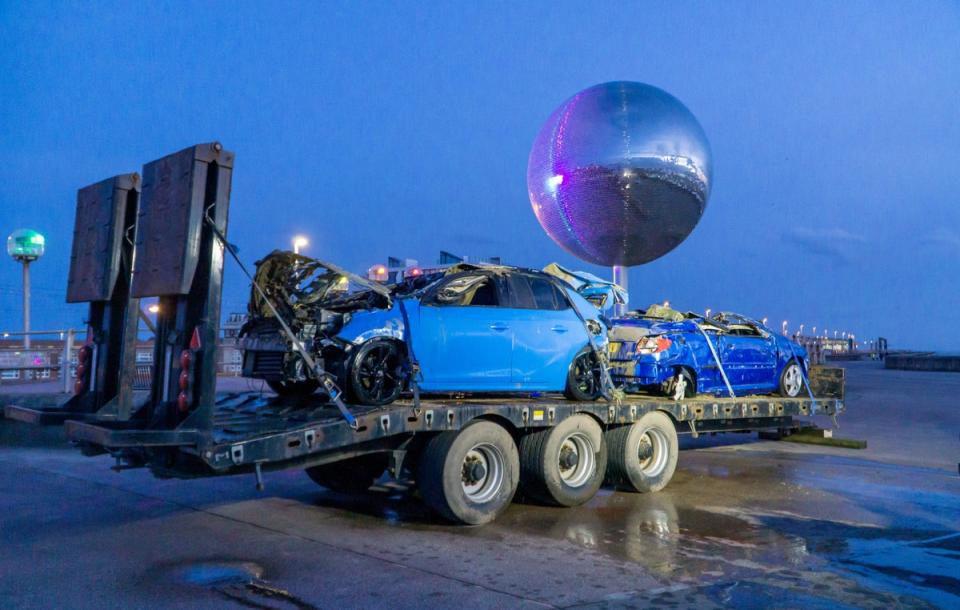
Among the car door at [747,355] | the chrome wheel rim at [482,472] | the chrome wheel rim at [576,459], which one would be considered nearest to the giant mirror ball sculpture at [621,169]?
the car door at [747,355]

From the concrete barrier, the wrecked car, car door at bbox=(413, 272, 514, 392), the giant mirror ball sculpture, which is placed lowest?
car door at bbox=(413, 272, 514, 392)

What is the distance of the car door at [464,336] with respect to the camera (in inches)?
333

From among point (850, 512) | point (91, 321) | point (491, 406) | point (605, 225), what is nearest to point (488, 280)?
point (491, 406)

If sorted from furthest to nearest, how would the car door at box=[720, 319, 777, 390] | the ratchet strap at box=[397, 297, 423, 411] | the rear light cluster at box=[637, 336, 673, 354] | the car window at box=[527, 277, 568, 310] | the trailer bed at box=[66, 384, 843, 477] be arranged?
the car door at box=[720, 319, 777, 390], the rear light cluster at box=[637, 336, 673, 354], the car window at box=[527, 277, 568, 310], the ratchet strap at box=[397, 297, 423, 411], the trailer bed at box=[66, 384, 843, 477]

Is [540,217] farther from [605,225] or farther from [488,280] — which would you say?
[488,280]

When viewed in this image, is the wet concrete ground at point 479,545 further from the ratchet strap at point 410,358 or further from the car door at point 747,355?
the car door at point 747,355

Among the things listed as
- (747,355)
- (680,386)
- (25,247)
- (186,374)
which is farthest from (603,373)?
(25,247)

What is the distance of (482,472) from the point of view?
27.7 feet

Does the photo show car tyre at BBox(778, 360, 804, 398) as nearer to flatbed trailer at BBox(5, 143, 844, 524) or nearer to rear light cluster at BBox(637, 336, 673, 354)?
rear light cluster at BBox(637, 336, 673, 354)

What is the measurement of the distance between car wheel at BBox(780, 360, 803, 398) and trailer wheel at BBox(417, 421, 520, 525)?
6417 millimetres

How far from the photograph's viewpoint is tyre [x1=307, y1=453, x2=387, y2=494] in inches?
382

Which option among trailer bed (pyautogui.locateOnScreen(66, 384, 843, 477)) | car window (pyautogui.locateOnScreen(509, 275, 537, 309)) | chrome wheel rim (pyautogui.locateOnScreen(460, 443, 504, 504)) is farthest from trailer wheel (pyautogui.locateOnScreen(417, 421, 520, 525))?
car window (pyautogui.locateOnScreen(509, 275, 537, 309))

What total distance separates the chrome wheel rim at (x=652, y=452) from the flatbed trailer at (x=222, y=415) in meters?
0.02

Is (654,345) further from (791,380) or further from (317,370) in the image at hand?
(317,370)
